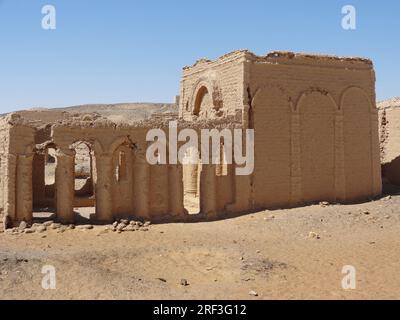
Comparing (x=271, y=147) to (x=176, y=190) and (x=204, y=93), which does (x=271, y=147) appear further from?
(x=204, y=93)

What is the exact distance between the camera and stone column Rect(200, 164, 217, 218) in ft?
53.9

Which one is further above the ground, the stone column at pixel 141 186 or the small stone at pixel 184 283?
the stone column at pixel 141 186

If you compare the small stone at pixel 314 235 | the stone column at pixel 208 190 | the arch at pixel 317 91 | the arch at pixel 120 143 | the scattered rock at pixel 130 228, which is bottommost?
the small stone at pixel 314 235

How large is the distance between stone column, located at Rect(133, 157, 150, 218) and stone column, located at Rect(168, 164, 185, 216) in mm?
873

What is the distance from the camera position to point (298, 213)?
16.1 meters

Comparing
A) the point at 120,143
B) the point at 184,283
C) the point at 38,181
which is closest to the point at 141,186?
the point at 120,143

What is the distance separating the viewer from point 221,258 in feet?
38.0

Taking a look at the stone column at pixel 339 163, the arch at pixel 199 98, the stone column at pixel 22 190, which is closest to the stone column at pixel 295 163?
the stone column at pixel 339 163

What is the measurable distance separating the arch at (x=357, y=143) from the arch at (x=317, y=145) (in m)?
0.71

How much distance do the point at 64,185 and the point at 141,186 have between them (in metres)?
2.59

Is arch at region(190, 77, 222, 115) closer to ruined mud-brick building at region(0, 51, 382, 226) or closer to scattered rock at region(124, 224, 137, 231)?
ruined mud-brick building at region(0, 51, 382, 226)

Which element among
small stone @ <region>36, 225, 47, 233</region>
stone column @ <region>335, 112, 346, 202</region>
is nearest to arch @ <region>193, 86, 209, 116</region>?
stone column @ <region>335, 112, 346, 202</region>

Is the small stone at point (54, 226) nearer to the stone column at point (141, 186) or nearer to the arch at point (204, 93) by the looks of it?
the stone column at point (141, 186)

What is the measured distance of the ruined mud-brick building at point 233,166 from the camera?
1495cm
